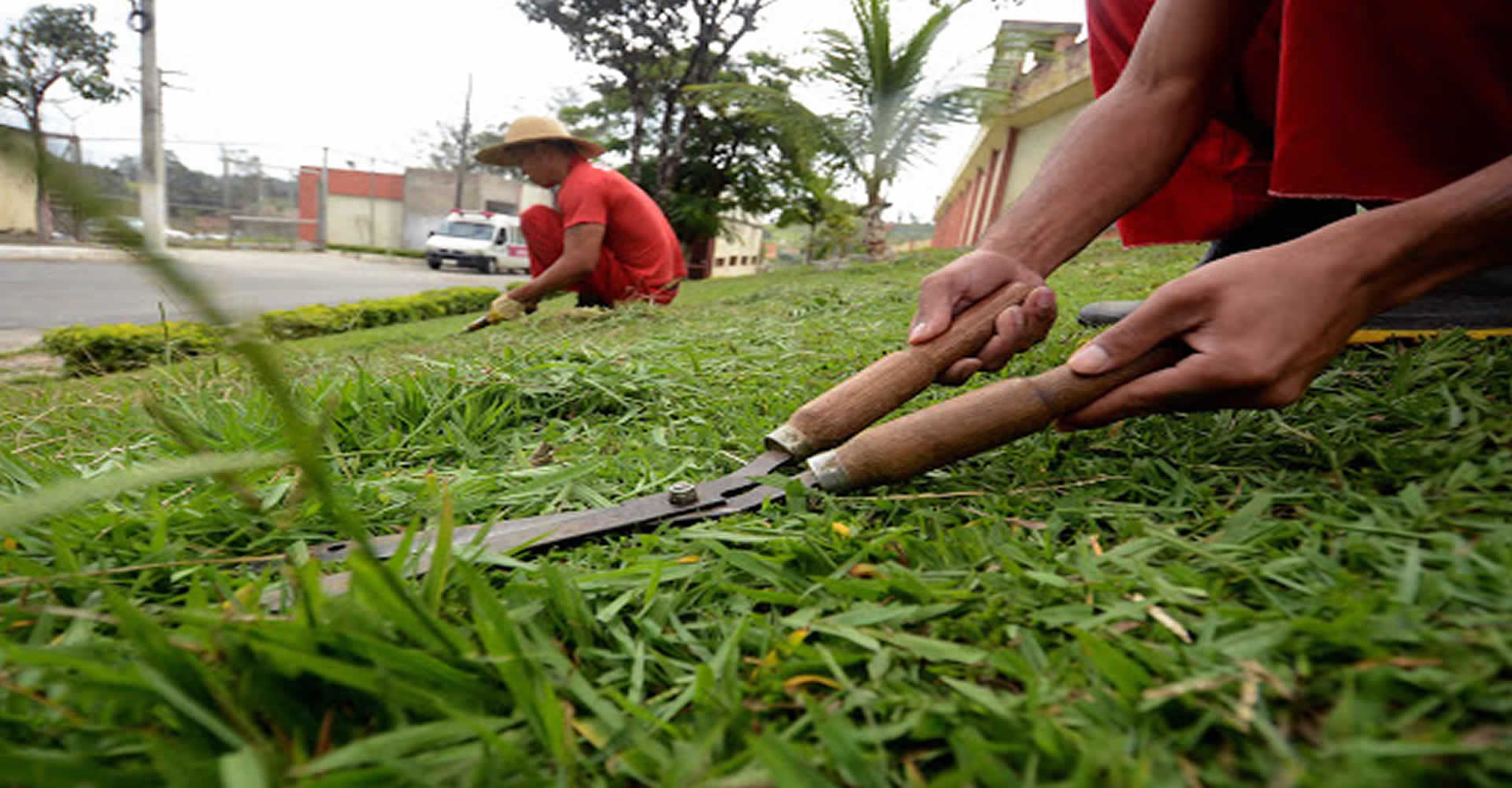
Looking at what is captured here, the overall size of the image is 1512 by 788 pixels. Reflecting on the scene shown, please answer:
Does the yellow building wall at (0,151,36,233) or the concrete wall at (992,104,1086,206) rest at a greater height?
the concrete wall at (992,104,1086,206)

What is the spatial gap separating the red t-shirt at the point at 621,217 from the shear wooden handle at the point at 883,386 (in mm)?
4250

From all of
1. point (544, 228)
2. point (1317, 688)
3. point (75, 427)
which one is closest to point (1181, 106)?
point (1317, 688)

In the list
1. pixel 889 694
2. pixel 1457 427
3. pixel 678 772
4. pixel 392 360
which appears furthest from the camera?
pixel 392 360

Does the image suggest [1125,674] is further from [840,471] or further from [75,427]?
[75,427]

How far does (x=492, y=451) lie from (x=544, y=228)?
4.74 m

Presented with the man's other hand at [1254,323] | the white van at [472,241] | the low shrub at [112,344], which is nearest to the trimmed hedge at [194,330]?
the low shrub at [112,344]

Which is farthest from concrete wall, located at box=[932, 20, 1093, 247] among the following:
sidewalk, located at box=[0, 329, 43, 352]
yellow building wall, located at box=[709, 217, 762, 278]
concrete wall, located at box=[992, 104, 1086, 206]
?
yellow building wall, located at box=[709, 217, 762, 278]

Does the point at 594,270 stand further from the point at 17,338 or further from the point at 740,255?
the point at 740,255

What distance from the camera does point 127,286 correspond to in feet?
24.5

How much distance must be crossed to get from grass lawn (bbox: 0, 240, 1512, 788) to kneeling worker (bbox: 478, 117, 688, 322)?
3938 mm

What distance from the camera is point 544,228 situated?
589 cm

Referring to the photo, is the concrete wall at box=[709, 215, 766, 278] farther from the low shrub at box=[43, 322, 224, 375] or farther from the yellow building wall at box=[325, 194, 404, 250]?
the low shrub at box=[43, 322, 224, 375]

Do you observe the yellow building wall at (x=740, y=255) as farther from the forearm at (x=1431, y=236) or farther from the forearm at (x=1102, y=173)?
the forearm at (x=1431, y=236)

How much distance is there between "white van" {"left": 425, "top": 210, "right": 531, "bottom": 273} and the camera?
24328mm
